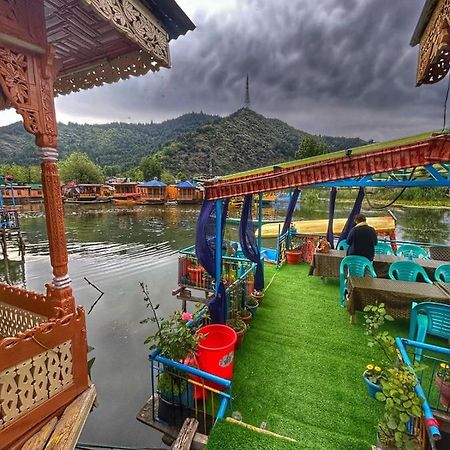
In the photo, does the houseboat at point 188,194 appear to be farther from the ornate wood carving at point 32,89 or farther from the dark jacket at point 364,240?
the ornate wood carving at point 32,89

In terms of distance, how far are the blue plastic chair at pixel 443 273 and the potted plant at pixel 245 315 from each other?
4.36 m

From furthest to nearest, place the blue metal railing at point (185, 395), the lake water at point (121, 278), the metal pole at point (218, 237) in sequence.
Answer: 1. the lake water at point (121, 278)
2. the metal pole at point (218, 237)
3. the blue metal railing at point (185, 395)

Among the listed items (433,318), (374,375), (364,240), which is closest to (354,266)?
(364,240)

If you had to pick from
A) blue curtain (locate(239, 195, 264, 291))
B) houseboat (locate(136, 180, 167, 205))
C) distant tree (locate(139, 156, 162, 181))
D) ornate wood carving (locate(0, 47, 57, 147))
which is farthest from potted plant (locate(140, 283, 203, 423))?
distant tree (locate(139, 156, 162, 181))

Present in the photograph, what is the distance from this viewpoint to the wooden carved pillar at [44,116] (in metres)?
2.40

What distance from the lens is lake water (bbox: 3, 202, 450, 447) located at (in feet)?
17.0

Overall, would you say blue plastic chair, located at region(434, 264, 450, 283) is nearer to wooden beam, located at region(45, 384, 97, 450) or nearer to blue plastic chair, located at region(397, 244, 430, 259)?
blue plastic chair, located at region(397, 244, 430, 259)

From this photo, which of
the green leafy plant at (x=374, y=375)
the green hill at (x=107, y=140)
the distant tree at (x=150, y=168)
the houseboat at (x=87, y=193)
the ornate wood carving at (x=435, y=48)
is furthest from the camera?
the green hill at (x=107, y=140)

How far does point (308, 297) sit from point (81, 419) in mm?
5382

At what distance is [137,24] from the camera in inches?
107

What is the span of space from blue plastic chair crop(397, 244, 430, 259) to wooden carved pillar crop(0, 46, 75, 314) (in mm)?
8861

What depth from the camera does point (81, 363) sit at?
9.20 ft

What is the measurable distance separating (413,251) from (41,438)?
370 inches

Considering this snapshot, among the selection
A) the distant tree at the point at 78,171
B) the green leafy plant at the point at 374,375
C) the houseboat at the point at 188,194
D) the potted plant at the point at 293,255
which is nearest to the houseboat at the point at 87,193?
the distant tree at the point at 78,171
